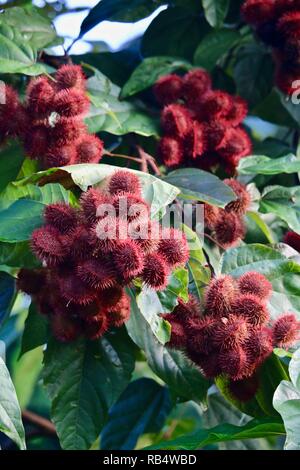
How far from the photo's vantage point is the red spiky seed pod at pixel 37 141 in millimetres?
1511

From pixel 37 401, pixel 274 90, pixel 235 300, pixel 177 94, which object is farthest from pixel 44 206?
pixel 37 401

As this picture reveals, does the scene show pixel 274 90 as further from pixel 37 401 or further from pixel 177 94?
pixel 37 401

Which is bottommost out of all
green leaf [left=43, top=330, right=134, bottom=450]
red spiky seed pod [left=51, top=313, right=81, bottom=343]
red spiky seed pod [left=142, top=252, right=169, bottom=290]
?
green leaf [left=43, top=330, right=134, bottom=450]

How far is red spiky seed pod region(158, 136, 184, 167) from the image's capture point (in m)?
1.69

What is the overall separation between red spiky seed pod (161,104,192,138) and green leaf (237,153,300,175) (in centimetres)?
12

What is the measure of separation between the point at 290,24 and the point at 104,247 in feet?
2.52

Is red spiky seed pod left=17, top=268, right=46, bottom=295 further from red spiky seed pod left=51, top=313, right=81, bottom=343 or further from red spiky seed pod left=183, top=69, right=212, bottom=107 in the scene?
red spiky seed pod left=183, top=69, right=212, bottom=107

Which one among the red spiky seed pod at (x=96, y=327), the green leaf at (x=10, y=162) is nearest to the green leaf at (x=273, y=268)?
the red spiky seed pod at (x=96, y=327)

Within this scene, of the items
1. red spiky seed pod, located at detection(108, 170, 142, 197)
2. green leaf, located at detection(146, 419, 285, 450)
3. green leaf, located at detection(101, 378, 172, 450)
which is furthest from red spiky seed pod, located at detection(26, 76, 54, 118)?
green leaf, located at detection(101, 378, 172, 450)

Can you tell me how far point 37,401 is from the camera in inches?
99.4

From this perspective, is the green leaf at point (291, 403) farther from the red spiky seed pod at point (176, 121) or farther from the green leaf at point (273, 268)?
the red spiky seed pod at point (176, 121)

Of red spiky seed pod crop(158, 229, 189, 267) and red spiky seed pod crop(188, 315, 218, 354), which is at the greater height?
red spiky seed pod crop(158, 229, 189, 267)

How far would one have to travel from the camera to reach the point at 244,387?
1386mm

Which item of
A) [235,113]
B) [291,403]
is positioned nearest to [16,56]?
[235,113]
